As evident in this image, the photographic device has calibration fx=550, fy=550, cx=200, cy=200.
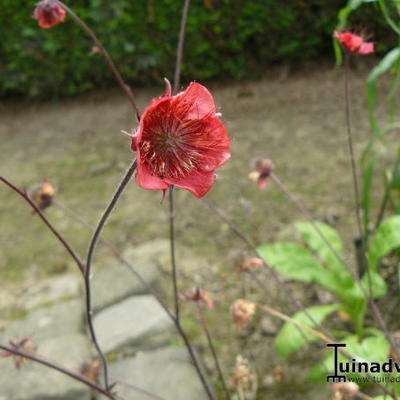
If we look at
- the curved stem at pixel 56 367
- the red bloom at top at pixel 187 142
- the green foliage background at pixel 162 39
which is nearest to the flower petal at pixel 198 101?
the red bloom at top at pixel 187 142

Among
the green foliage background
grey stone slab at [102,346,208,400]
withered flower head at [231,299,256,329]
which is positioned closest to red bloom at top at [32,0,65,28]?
withered flower head at [231,299,256,329]

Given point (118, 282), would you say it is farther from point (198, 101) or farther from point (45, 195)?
point (198, 101)

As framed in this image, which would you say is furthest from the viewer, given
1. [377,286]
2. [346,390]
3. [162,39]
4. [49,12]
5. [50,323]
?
[162,39]

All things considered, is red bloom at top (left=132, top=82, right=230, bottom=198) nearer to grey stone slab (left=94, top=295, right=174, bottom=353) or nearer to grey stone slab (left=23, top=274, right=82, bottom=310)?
grey stone slab (left=94, top=295, right=174, bottom=353)

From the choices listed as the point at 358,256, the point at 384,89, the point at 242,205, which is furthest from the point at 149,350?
the point at 384,89

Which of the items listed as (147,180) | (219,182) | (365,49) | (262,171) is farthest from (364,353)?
(219,182)

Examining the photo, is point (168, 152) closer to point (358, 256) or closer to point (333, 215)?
point (358, 256)

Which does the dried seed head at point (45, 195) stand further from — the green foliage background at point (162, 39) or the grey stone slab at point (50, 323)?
the green foliage background at point (162, 39)
